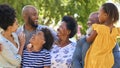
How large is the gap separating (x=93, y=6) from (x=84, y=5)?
26 centimetres

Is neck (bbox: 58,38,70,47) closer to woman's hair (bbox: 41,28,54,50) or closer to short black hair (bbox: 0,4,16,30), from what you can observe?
woman's hair (bbox: 41,28,54,50)

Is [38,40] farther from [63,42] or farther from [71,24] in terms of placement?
[71,24]

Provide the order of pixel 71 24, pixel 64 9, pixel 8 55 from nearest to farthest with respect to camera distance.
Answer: pixel 8 55, pixel 71 24, pixel 64 9

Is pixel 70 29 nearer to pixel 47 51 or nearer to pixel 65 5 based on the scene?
pixel 47 51

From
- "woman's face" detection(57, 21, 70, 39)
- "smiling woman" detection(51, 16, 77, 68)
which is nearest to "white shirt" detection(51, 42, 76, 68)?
"smiling woman" detection(51, 16, 77, 68)

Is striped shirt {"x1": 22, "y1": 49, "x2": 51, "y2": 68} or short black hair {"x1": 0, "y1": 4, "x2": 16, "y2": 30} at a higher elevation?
short black hair {"x1": 0, "y1": 4, "x2": 16, "y2": 30}

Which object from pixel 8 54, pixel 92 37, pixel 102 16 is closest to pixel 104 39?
pixel 92 37

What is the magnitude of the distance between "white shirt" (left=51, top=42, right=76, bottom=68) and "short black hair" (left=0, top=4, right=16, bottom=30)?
25.2 inches

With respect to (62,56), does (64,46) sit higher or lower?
higher

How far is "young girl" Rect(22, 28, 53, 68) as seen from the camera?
3.60 meters

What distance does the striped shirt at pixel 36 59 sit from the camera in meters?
3.60

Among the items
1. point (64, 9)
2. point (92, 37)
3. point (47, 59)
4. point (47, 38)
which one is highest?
point (64, 9)

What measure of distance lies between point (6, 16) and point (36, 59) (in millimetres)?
546

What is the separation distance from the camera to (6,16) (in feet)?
11.3
